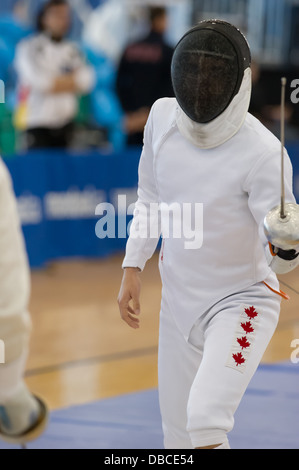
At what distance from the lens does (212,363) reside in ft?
7.36

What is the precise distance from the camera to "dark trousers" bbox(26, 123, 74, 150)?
6.64m

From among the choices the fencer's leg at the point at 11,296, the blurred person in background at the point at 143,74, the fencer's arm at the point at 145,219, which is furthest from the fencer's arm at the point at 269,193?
the blurred person in background at the point at 143,74

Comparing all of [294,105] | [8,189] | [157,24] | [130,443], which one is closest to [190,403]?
[8,189]

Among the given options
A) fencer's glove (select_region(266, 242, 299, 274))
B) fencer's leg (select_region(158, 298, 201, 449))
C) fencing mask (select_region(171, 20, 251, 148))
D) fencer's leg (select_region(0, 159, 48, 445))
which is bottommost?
fencer's leg (select_region(158, 298, 201, 449))

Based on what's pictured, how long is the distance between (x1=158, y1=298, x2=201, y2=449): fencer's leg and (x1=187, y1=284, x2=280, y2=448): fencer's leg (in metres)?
0.13

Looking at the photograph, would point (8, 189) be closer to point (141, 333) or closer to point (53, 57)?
point (141, 333)

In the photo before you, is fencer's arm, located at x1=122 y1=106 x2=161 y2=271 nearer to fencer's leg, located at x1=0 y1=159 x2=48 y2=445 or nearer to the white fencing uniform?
the white fencing uniform

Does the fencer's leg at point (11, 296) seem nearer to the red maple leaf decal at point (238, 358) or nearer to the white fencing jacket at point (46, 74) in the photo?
the red maple leaf decal at point (238, 358)

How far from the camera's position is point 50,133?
670cm

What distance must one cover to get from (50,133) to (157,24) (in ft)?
3.84

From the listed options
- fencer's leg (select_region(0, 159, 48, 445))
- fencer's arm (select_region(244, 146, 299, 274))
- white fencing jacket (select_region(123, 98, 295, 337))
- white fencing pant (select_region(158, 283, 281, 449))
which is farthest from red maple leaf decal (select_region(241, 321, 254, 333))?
fencer's leg (select_region(0, 159, 48, 445))

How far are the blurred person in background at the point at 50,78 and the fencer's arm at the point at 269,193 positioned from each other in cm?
450

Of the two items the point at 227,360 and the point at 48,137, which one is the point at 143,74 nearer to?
the point at 48,137

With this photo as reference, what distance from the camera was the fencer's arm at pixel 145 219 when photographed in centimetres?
253
